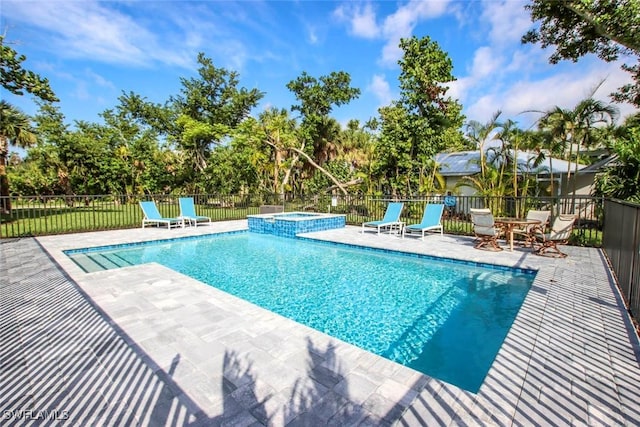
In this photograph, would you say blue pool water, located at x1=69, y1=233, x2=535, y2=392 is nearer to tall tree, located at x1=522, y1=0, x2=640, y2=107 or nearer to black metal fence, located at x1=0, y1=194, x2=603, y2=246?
black metal fence, located at x1=0, y1=194, x2=603, y2=246

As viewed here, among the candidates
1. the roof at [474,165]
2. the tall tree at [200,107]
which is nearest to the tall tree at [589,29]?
the roof at [474,165]

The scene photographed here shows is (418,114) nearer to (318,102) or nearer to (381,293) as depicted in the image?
(381,293)

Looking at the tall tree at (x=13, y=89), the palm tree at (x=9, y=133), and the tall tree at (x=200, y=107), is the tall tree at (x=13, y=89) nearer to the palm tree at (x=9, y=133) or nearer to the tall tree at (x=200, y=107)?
the palm tree at (x=9, y=133)

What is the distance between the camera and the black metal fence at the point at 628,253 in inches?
141

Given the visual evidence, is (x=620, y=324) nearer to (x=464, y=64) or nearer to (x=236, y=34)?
(x=464, y=64)

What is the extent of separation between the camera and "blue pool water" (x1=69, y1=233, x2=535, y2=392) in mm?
3523

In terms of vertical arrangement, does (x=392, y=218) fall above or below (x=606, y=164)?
below

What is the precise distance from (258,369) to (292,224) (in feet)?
26.1

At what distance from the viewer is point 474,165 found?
16.6 metres

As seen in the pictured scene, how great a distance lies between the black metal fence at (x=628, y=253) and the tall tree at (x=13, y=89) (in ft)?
50.8

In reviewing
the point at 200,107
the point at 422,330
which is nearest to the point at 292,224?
the point at 422,330

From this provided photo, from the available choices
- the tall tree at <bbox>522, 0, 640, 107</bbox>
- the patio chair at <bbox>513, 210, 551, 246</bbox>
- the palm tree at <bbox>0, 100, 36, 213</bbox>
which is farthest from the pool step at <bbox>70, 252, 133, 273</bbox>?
the tall tree at <bbox>522, 0, 640, 107</bbox>

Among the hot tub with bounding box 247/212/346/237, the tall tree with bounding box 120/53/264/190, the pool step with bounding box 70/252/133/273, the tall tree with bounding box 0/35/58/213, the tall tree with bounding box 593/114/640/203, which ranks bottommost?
the pool step with bounding box 70/252/133/273

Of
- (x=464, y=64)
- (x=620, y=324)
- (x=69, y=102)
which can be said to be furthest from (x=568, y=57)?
(x=69, y=102)
